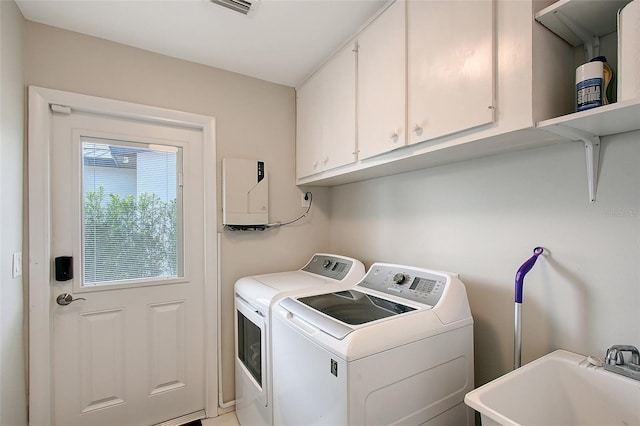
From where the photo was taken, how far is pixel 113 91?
1779mm

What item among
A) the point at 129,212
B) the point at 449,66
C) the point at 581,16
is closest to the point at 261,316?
the point at 129,212

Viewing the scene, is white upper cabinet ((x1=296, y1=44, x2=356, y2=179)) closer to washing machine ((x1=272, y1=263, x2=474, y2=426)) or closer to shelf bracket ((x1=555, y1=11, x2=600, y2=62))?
washing machine ((x1=272, y1=263, x2=474, y2=426))

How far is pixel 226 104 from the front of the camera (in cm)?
212

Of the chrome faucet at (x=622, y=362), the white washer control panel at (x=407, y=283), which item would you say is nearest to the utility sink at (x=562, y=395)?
the chrome faucet at (x=622, y=362)

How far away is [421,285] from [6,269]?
1.87m

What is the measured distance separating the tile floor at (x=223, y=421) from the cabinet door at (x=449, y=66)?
81.3 inches

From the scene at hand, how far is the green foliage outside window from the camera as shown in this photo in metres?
1.77

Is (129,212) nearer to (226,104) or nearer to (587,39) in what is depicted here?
(226,104)

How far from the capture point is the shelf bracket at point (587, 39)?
3.24ft

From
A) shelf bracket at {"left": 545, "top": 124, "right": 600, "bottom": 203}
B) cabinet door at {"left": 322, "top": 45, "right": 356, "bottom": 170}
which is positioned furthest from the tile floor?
shelf bracket at {"left": 545, "top": 124, "right": 600, "bottom": 203}

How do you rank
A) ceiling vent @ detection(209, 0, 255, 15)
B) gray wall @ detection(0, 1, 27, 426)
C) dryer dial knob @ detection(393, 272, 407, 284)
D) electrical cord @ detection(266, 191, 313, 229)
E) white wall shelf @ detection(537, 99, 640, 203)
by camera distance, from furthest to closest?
electrical cord @ detection(266, 191, 313, 229)
dryer dial knob @ detection(393, 272, 407, 284)
ceiling vent @ detection(209, 0, 255, 15)
gray wall @ detection(0, 1, 27, 426)
white wall shelf @ detection(537, 99, 640, 203)

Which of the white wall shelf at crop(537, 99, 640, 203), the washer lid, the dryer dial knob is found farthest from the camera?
the dryer dial knob

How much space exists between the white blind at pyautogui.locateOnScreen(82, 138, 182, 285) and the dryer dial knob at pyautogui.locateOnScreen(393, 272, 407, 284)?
1.41 meters

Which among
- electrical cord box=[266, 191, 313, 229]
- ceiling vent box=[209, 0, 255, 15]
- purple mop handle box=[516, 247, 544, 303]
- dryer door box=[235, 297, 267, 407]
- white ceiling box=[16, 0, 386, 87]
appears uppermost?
white ceiling box=[16, 0, 386, 87]
